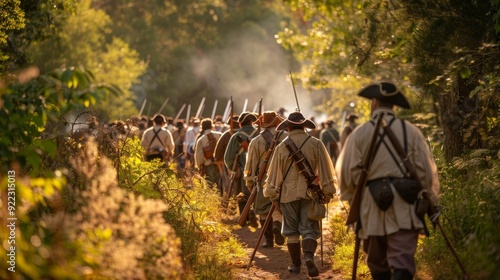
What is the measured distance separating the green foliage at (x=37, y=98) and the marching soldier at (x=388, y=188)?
2483mm

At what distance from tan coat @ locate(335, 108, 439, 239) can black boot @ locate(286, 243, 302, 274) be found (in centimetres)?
314

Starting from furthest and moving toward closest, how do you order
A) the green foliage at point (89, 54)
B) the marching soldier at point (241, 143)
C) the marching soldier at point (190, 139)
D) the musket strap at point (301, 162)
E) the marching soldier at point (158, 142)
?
the green foliage at point (89, 54)
the marching soldier at point (190, 139)
the marching soldier at point (158, 142)
the marching soldier at point (241, 143)
the musket strap at point (301, 162)

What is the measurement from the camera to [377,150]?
8.40m

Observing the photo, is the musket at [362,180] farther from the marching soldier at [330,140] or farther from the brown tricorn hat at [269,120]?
the marching soldier at [330,140]

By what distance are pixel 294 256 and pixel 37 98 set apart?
5.22 meters

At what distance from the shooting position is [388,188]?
8.29m

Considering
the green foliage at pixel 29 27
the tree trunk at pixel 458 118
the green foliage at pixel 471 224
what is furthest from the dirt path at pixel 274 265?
the green foliage at pixel 29 27

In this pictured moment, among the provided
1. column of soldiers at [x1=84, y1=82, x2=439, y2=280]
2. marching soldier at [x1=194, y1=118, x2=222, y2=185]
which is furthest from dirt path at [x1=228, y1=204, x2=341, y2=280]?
marching soldier at [x1=194, y1=118, x2=222, y2=185]

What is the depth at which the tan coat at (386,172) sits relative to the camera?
27.3 feet

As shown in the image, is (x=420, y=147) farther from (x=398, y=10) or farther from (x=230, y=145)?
(x=230, y=145)

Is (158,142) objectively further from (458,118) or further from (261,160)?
(458,118)

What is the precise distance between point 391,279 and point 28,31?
38.3ft

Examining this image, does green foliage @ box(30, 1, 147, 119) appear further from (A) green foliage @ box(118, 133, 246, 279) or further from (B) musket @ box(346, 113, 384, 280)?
(B) musket @ box(346, 113, 384, 280)

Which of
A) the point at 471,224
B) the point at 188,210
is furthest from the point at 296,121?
the point at 471,224
